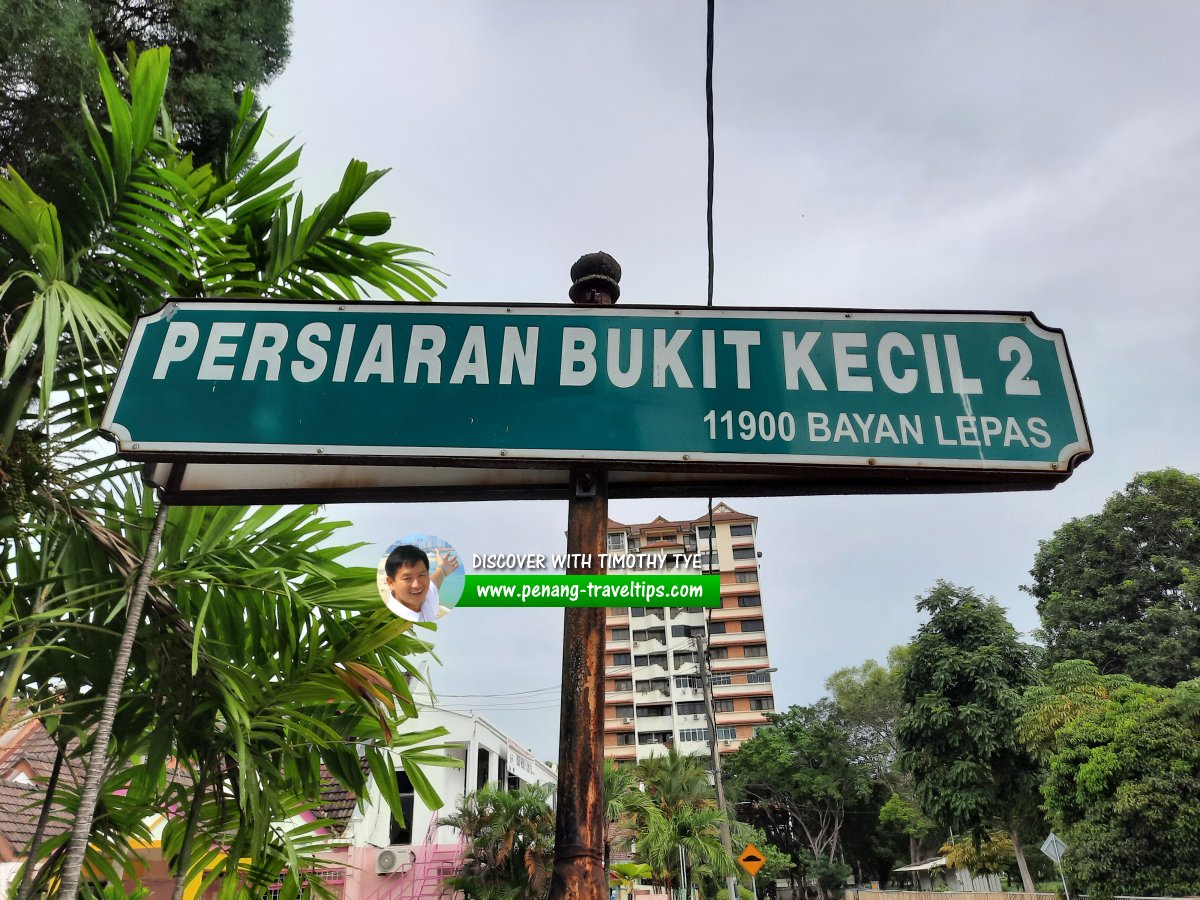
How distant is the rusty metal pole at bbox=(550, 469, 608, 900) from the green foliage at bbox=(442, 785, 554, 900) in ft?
46.0

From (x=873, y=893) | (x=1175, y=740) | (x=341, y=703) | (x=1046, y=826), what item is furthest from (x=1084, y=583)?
(x=341, y=703)

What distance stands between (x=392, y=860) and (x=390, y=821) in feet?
8.97

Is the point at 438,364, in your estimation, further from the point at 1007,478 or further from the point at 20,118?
the point at 20,118

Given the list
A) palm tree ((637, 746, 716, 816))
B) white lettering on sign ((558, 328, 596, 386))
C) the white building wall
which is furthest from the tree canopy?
white lettering on sign ((558, 328, 596, 386))

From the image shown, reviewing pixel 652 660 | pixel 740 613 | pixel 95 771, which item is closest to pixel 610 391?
pixel 95 771

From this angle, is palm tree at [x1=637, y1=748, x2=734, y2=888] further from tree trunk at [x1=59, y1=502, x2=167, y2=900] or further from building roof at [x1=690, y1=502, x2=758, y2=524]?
building roof at [x1=690, y1=502, x2=758, y2=524]

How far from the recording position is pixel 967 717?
75.3 ft

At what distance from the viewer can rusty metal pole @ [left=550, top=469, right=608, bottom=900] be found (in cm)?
114

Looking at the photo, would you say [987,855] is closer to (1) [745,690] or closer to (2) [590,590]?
(1) [745,690]

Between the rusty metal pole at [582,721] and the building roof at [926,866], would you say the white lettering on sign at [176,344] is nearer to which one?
the rusty metal pole at [582,721]

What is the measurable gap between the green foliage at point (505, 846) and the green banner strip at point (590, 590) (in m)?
13.9

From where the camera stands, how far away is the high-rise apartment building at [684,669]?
50.8m

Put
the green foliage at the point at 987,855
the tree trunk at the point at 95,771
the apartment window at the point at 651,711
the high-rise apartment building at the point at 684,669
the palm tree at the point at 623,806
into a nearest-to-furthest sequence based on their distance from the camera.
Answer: the tree trunk at the point at 95,771 < the palm tree at the point at 623,806 < the green foliage at the point at 987,855 < the high-rise apartment building at the point at 684,669 < the apartment window at the point at 651,711

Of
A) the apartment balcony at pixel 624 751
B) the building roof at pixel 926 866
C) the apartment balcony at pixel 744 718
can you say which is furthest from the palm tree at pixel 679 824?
the apartment balcony at pixel 624 751
